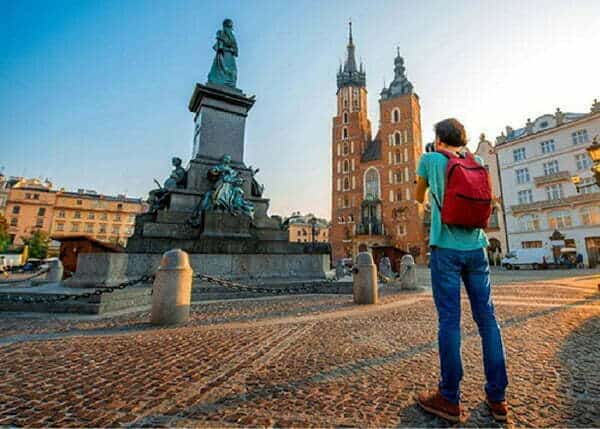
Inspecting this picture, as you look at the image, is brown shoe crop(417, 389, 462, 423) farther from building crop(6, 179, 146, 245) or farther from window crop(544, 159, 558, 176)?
building crop(6, 179, 146, 245)

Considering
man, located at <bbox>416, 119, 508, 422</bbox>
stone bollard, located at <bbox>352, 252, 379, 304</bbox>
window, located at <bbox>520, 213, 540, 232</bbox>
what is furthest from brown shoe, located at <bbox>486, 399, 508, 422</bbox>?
window, located at <bbox>520, 213, 540, 232</bbox>

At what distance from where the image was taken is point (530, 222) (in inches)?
1282

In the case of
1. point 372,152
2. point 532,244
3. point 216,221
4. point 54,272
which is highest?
point 372,152

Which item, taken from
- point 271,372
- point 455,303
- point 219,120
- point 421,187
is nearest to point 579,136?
point 219,120

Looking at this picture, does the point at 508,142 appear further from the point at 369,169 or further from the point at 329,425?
the point at 329,425

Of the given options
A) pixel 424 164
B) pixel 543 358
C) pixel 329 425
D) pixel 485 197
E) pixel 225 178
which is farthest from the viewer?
pixel 225 178

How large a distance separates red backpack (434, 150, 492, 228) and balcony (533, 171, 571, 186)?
38784 mm

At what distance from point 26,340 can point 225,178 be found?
21.1ft

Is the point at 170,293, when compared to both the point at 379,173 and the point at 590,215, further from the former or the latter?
the point at 379,173

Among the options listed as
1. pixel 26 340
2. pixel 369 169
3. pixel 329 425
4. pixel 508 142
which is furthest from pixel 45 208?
pixel 508 142

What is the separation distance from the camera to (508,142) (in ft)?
117

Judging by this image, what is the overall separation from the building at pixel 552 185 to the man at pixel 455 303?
35.1m

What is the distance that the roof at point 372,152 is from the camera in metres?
59.0

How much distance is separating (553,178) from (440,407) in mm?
39864
